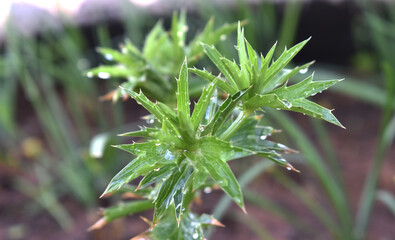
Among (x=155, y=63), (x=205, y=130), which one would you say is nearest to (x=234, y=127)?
(x=205, y=130)

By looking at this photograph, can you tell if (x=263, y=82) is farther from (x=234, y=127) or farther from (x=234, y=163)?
(x=234, y=163)

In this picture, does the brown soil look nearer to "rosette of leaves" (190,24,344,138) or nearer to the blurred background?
the blurred background

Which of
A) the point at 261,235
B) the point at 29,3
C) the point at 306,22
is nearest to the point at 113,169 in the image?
the point at 261,235

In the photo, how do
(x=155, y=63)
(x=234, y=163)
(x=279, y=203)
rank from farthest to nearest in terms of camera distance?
(x=234, y=163) < (x=279, y=203) < (x=155, y=63)

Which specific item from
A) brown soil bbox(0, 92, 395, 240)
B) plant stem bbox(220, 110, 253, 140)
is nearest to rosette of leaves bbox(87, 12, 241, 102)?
plant stem bbox(220, 110, 253, 140)

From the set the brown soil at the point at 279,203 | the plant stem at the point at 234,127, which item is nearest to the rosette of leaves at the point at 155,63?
the plant stem at the point at 234,127

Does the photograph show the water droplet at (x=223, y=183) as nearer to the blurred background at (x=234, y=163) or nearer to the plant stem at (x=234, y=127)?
the plant stem at (x=234, y=127)

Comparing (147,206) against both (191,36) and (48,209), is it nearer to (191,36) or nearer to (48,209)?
(48,209)
